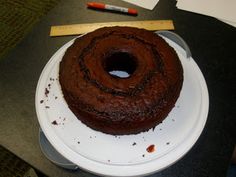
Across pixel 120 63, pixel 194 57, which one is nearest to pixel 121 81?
pixel 120 63

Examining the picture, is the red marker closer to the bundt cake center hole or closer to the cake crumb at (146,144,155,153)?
the bundt cake center hole

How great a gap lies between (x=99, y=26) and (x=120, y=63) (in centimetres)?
27

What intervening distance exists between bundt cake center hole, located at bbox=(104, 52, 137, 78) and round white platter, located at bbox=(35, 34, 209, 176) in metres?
0.14

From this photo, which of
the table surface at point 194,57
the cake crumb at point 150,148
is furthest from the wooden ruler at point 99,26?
the cake crumb at point 150,148

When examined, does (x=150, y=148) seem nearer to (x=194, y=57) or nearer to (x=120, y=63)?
(x=120, y=63)

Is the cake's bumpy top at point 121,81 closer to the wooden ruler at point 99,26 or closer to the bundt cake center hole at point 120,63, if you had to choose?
the bundt cake center hole at point 120,63

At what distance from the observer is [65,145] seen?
721 mm

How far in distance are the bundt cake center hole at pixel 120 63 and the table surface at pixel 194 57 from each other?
24 cm

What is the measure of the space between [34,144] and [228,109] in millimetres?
513

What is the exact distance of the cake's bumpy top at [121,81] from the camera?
26.5 inches

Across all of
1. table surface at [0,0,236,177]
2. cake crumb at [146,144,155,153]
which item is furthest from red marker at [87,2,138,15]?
cake crumb at [146,144,155,153]

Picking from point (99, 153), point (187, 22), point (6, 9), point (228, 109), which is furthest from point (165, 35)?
point (6, 9)

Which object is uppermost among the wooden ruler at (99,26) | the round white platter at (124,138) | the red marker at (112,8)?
the red marker at (112,8)

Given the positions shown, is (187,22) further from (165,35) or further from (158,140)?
(158,140)
